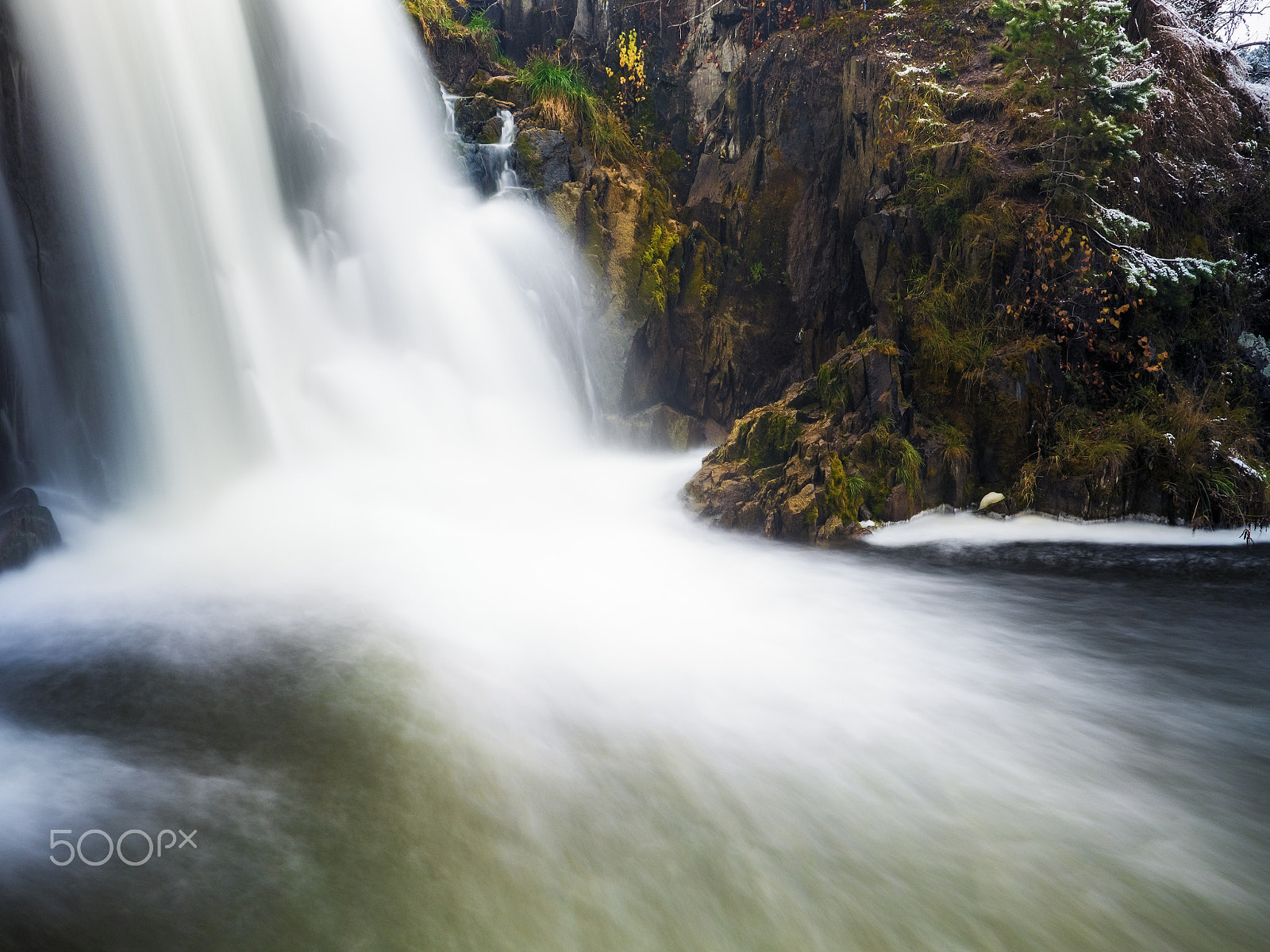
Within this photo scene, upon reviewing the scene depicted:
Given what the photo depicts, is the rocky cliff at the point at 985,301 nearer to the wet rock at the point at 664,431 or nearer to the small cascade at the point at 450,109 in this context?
the wet rock at the point at 664,431

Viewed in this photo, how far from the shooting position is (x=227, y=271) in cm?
862

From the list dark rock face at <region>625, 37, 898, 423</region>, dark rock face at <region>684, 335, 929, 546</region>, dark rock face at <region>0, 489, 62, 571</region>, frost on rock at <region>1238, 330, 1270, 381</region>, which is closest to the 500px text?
dark rock face at <region>0, 489, 62, 571</region>

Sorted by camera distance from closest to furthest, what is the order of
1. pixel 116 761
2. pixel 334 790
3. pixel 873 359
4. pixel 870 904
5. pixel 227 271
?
1. pixel 870 904
2. pixel 334 790
3. pixel 116 761
4. pixel 873 359
5. pixel 227 271

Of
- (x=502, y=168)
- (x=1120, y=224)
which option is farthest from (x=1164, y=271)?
(x=502, y=168)

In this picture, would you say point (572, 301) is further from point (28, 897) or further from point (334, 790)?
point (28, 897)

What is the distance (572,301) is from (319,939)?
934 centimetres

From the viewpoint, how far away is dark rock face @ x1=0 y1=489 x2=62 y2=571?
6105mm

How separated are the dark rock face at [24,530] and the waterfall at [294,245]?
115 centimetres

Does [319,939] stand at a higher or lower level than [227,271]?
lower

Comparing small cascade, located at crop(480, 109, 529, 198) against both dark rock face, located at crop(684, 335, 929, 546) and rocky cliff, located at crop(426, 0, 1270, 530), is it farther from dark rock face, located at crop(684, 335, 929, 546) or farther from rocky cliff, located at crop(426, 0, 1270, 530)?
dark rock face, located at crop(684, 335, 929, 546)

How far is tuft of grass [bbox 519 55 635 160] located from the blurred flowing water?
2.32 meters

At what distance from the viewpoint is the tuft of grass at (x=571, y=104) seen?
11.3 meters

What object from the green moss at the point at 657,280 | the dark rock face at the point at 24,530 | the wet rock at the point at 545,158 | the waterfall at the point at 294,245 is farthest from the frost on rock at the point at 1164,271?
the dark rock face at the point at 24,530

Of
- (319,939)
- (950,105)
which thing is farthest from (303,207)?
(319,939)
